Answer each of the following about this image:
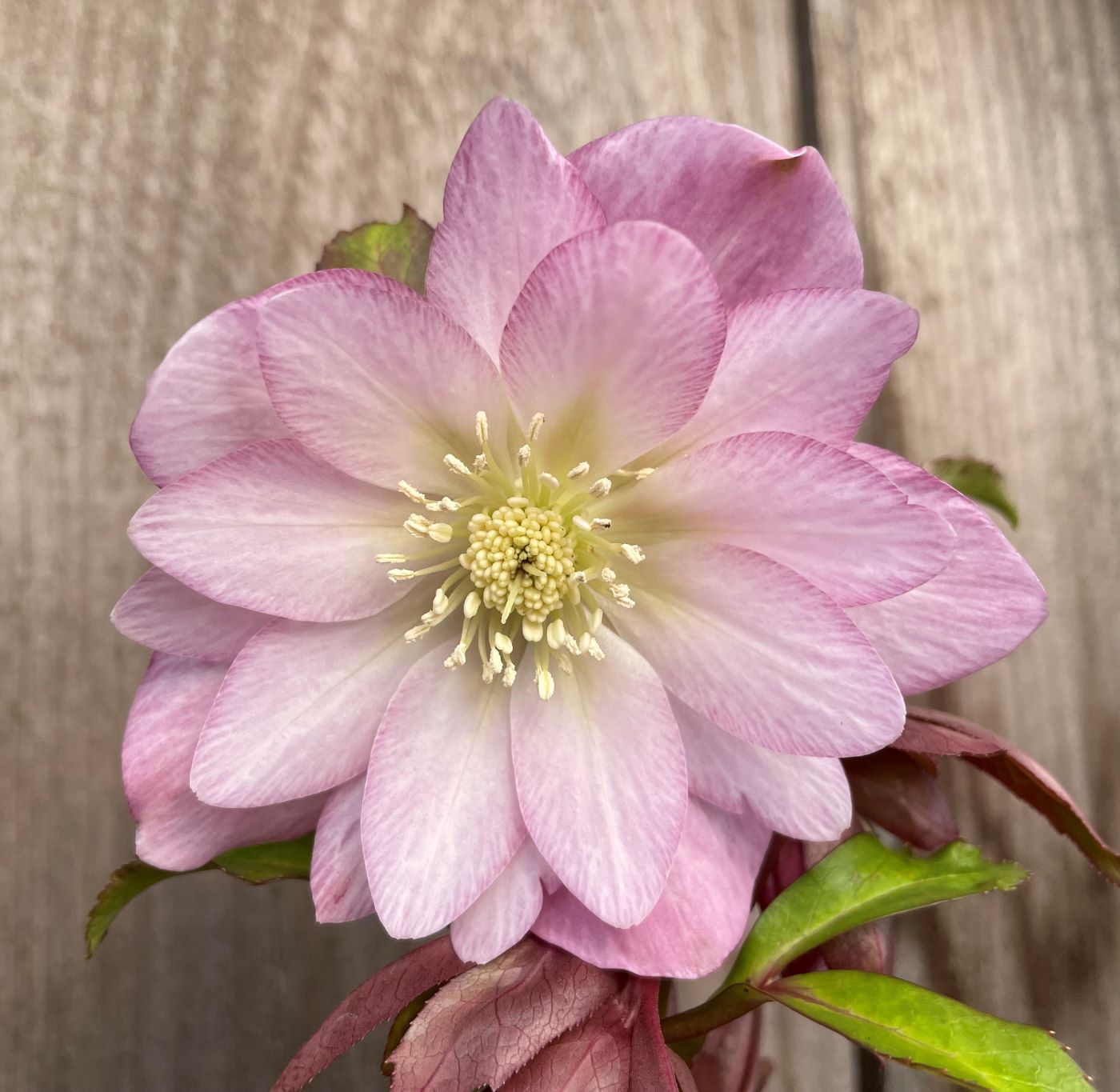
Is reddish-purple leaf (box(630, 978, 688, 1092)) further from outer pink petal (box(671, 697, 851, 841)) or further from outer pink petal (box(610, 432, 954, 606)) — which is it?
outer pink petal (box(610, 432, 954, 606))

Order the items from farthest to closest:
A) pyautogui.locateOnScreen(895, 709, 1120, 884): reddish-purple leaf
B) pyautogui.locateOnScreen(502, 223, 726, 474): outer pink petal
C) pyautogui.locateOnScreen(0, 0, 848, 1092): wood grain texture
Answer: pyautogui.locateOnScreen(0, 0, 848, 1092): wood grain texture < pyautogui.locateOnScreen(895, 709, 1120, 884): reddish-purple leaf < pyautogui.locateOnScreen(502, 223, 726, 474): outer pink petal

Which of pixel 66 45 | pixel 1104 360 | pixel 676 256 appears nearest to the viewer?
pixel 676 256

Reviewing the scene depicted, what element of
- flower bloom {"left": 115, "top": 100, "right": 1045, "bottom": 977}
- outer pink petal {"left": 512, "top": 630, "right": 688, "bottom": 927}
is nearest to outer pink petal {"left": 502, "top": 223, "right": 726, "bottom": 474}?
flower bloom {"left": 115, "top": 100, "right": 1045, "bottom": 977}

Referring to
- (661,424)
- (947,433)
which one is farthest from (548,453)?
(947,433)

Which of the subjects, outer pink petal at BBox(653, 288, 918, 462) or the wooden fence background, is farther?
Result: the wooden fence background

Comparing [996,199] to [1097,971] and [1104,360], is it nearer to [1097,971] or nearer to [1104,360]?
[1104,360]

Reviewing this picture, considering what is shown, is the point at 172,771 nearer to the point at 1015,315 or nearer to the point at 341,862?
the point at 341,862
